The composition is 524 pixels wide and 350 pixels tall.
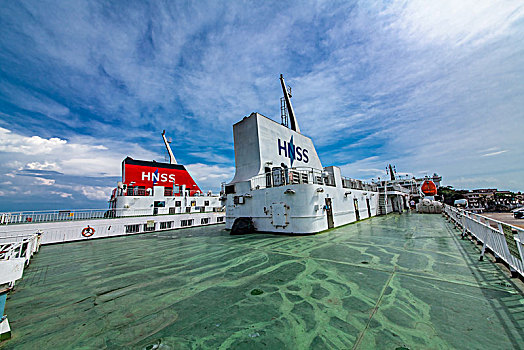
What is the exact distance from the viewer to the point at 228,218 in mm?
14641

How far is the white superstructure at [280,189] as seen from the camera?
11078mm

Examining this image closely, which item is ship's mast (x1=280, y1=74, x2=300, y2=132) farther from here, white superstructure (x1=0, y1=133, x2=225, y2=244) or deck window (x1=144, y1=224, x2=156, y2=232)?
deck window (x1=144, y1=224, x2=156, y2=232)

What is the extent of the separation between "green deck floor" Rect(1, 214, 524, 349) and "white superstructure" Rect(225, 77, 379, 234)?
529cm

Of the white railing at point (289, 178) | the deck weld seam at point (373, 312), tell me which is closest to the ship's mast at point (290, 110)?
the white railing at point (289, 178)

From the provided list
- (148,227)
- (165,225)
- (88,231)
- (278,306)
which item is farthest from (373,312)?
(165,225)

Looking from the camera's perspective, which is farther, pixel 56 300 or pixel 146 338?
pixel 56 300

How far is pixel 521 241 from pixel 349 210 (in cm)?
1182

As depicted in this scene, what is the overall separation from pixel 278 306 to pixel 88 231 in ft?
53.1

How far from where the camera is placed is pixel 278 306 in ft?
10.7

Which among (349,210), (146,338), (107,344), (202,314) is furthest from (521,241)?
(349,210)

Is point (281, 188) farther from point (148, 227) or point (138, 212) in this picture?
point (138, 212)

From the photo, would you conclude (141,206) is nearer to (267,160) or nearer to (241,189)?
(241,189)

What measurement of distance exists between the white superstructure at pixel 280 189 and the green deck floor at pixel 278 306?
208 inches

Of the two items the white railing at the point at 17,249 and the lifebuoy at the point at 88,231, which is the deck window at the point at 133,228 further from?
the white railing at the point at 17,249
